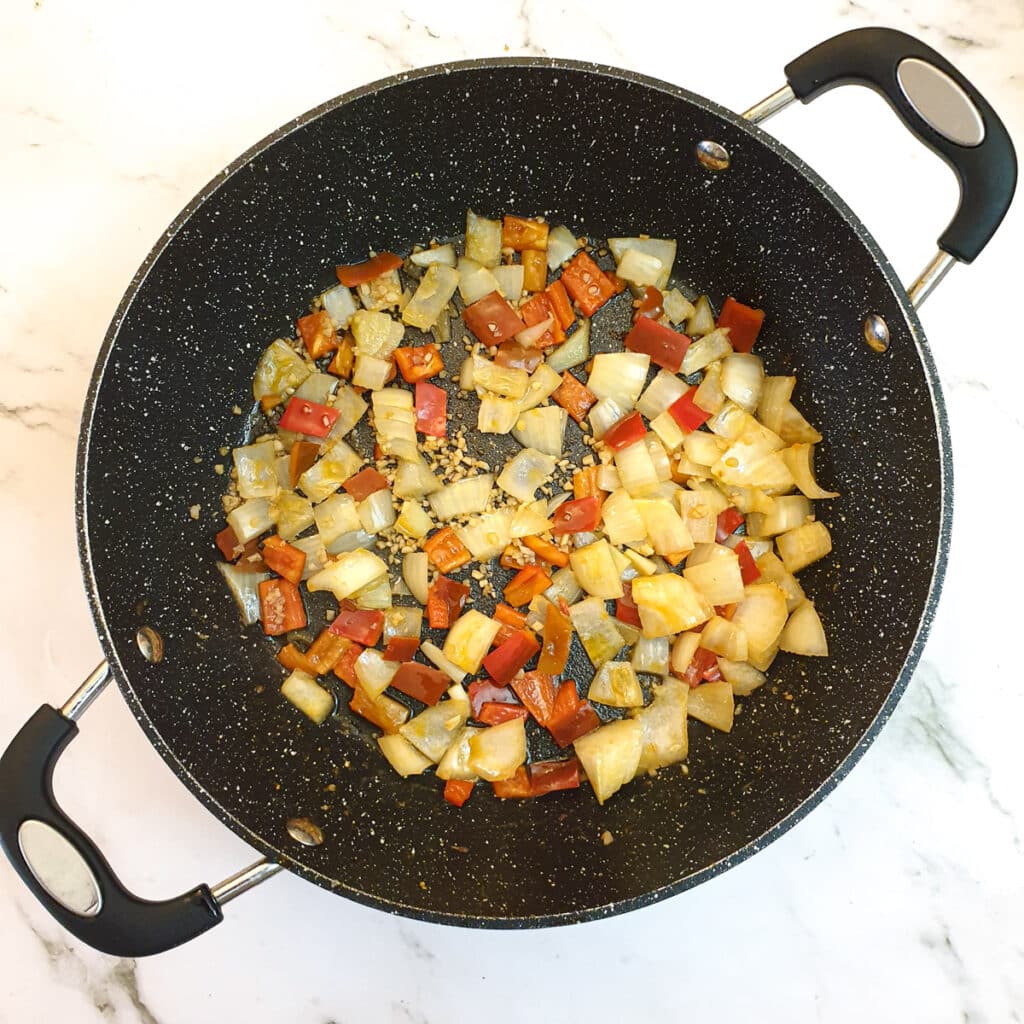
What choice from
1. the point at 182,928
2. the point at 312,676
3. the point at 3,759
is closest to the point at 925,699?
the point at 312,676

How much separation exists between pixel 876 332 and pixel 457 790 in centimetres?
94

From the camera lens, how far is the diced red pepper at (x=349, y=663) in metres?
1.47

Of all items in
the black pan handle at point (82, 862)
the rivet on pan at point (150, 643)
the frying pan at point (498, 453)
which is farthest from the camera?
the rivet on pan at point (150, 643)

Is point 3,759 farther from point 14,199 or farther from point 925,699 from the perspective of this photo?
point 925,699

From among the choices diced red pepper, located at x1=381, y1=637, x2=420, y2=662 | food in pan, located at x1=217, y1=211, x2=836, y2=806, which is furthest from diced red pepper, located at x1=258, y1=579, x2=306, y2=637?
diced red pepper, located at x1=381, y1=637, x2=420, y2=662

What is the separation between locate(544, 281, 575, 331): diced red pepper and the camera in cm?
151

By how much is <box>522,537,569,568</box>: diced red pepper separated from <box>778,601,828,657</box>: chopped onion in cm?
36

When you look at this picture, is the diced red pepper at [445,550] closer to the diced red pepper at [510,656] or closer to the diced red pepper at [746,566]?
the diced red pepper at [510,656]

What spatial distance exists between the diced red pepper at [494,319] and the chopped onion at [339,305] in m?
0.20

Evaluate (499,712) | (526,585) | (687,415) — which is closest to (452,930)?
(499,712)

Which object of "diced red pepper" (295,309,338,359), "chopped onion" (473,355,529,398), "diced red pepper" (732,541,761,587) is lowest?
"diced red pepper" (732,541,761,587)

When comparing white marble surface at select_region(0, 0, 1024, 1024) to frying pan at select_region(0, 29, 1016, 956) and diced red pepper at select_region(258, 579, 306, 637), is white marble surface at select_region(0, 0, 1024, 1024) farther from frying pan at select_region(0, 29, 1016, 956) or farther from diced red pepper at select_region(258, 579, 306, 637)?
diced red pepper at select_region(258, 579, 306, 637)

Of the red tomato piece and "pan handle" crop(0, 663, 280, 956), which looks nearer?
"pan handle" crop(0, 663, 280, 956)

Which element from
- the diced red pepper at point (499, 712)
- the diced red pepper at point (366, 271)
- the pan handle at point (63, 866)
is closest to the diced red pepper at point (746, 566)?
the diced red pepper at point (499, 712)
